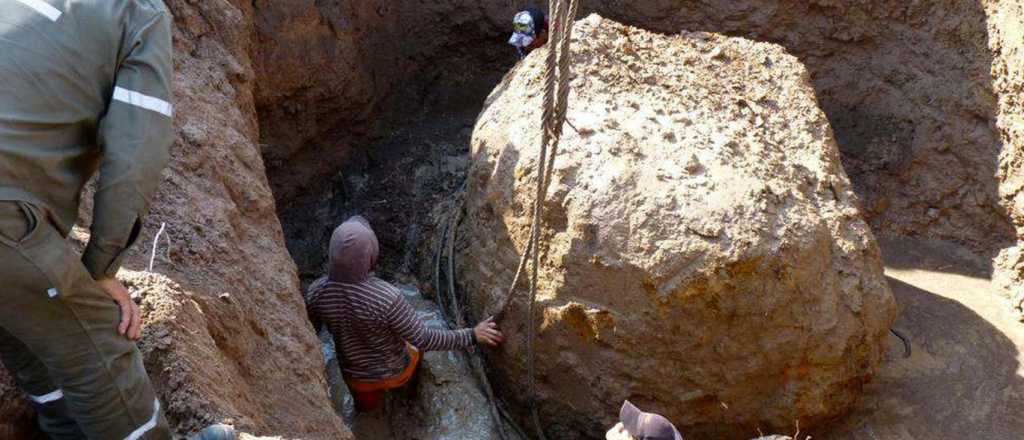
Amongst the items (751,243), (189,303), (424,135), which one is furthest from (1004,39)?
(189,303)

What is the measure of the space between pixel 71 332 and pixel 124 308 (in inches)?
5.8

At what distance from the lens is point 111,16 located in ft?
7.54

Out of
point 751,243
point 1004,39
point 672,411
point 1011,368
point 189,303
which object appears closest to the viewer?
point 189,303

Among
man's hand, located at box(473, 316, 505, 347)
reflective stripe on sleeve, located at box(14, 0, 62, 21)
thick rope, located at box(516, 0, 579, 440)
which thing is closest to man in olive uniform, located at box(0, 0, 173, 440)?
reflective stripe on sleeve, located at box(14, 0, 62, 21)

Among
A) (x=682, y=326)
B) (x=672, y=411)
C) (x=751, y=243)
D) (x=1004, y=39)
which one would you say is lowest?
(x=672, y=411)

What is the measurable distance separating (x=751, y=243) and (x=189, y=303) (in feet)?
6.89

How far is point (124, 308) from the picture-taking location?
8.05 ft

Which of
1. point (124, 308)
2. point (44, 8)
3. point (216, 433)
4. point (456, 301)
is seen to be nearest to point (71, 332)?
point (124, 308)

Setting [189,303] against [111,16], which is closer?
[111,16]

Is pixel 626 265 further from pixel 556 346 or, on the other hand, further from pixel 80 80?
pixel 80 80

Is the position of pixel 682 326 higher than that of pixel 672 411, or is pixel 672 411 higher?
pixel 682 326

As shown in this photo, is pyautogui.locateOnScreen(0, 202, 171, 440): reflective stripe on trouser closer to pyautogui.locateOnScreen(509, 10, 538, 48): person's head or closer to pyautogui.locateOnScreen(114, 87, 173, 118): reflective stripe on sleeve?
pyautogui.locateOnScreen(114, 87, 173, 118): reflective stripe on sleeve

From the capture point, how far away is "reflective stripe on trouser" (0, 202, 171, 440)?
7.28ft

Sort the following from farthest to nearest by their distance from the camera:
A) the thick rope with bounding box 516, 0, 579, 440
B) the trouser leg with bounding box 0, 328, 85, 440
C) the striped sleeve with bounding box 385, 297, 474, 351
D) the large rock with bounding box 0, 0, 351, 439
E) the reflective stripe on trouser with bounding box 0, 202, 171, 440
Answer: the striped sleeve with bounding box 385, 297, 474, 351 < the thick rope with bounding box 516, 0, 579, 440 < the large rock with bounding box 0, 0, 351, 439 < the trouser leg with bounding box 0, 328, 85, 440 < the reflective stripe on trouser with bounding box 0, 202, 171, 440
